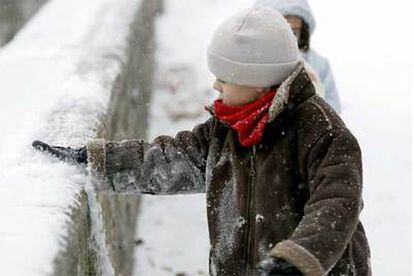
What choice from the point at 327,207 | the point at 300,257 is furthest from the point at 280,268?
the point at 327,207

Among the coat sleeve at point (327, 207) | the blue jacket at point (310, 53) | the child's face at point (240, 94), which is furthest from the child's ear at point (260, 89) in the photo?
the blue jacket at point (310, 53)

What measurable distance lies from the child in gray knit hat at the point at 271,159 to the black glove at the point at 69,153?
1.51 feet

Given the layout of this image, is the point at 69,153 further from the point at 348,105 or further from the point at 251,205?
the point at 348,105

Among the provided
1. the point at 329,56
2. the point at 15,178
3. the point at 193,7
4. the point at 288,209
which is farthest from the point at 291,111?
the point at 193,7

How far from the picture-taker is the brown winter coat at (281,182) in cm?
206

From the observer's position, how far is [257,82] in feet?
7.59

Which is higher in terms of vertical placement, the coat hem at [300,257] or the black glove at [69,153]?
the coat hem at [300,257]

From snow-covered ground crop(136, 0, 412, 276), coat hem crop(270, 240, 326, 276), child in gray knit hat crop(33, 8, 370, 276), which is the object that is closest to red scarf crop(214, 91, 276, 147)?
child in gray knit hat crop(33, 8, 370, 276)

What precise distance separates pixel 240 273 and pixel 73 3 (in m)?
3.60

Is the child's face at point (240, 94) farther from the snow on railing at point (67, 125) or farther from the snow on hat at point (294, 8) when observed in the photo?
the snow on hat at point (294, 8)

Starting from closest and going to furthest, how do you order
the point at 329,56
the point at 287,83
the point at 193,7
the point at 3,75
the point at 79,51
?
the point at 287,83
the point at 3,75
the point at 79,51
the point at 329,56
the point at 193,7

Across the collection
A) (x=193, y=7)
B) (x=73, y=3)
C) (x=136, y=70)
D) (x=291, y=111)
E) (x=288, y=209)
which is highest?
(x=291, y=111)

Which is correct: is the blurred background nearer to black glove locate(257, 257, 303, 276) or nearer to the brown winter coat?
the brown winter coat

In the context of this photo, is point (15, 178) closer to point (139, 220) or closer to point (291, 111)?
point (291, 111)
